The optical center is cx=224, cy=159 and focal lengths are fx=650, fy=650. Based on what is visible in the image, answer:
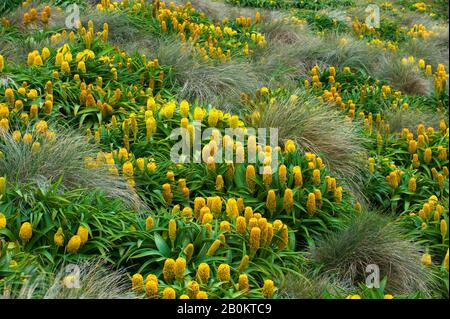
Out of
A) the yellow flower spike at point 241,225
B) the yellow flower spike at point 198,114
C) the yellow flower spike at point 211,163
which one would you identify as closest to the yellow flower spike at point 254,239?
the yellow flower spike at point 241,225

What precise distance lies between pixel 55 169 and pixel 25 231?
928 millimetres

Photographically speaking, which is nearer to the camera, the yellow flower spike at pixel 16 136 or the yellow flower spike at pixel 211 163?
the yellow flower spike at pixel 16 136

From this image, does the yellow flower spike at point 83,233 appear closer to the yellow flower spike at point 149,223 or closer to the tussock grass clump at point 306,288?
the yellow flower spike at point 149,223

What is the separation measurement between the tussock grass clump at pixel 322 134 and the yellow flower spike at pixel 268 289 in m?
2.29

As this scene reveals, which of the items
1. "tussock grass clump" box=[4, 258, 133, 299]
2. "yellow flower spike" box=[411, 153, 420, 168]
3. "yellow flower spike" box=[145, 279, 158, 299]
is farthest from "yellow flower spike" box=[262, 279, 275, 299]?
"yellow flower spike" box=[411, 153, 420, 168]

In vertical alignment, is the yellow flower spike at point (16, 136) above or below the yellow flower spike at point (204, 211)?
above

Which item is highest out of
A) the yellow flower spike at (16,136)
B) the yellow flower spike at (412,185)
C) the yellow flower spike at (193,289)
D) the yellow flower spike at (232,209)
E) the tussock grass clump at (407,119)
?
the yellow flower spike at (16,136)

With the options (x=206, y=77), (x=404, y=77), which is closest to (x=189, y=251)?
(x=206, y=77)

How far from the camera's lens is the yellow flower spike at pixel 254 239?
4363 millimetres

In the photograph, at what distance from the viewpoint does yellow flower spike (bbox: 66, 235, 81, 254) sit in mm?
4160

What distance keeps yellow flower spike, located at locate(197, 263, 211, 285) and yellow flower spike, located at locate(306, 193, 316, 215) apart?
4.37ft

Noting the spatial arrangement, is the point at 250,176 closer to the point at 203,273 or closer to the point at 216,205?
the point at 216,205

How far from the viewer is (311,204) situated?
5.10 meters
